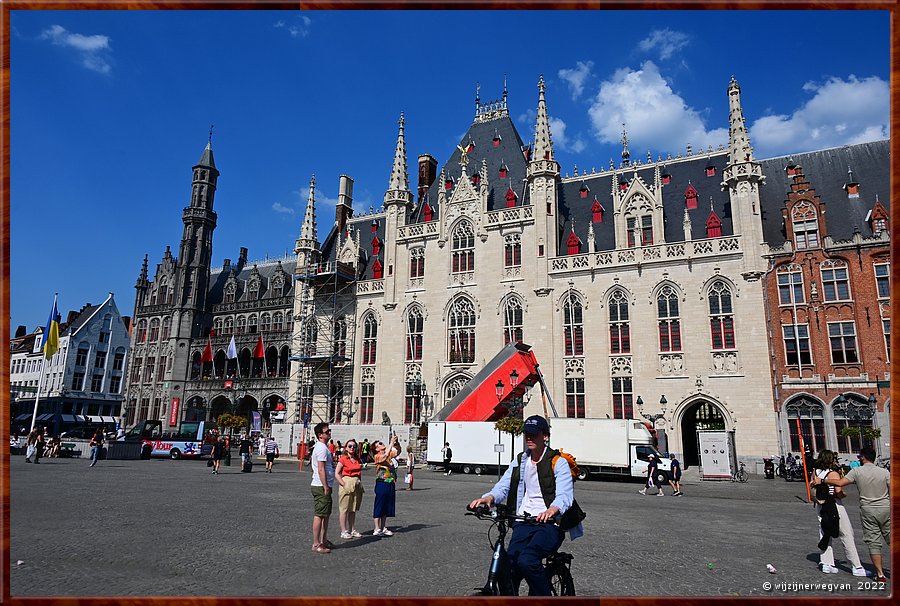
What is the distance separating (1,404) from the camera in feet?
12.6

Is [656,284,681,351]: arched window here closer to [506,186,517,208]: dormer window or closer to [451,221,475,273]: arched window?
[506,186,517,208]: dormer window

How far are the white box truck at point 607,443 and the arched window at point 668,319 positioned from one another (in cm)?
790

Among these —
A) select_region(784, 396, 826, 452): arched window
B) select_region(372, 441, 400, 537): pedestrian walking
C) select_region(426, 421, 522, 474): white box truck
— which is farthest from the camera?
select_region(784, 396, 826, 452): arched window

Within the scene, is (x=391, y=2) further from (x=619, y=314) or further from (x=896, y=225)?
(x=619, y=314)

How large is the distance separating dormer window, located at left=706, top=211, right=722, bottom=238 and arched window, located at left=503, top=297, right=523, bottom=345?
12.5 meters

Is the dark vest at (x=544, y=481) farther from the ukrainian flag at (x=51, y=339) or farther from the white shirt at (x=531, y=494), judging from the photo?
the ukrainian flag at (x=51, y=339)

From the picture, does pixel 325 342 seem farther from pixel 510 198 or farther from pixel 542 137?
pixel 542 137

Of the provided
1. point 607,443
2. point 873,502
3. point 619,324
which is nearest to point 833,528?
point 873,502

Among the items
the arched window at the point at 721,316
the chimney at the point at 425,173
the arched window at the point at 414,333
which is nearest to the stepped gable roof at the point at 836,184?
the arched window at the point at 721,316

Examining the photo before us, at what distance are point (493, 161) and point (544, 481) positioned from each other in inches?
1623

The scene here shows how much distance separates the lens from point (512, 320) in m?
37.1

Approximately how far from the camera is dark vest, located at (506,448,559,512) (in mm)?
4477

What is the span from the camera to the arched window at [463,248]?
39.7m

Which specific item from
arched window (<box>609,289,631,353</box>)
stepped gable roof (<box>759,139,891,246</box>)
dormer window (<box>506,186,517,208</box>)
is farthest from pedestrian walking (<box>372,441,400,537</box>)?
dormer window (<box>506,186,517,208</box>)
